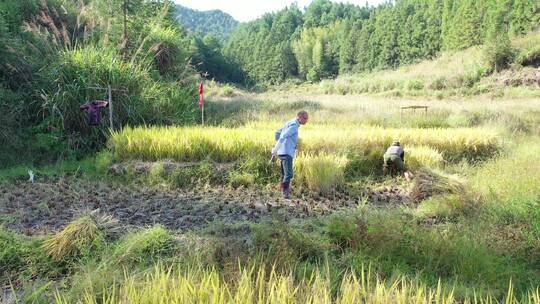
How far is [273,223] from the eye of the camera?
13.9ft

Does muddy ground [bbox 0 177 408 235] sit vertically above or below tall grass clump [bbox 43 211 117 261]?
below

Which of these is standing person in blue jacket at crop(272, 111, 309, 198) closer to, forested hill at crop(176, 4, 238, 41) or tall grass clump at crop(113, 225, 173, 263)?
tall grass clump at crop(113, 225, 173, 263)

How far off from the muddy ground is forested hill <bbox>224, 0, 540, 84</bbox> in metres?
29.4

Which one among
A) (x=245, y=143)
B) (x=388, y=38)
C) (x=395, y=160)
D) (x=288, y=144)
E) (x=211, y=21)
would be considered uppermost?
(x=211, y=21)

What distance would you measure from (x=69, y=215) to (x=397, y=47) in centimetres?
5581

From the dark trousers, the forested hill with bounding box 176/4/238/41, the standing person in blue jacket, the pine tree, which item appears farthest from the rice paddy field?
the forested hill with bounding box 176/4/238/41

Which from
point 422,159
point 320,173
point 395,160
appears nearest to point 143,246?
point 320,173

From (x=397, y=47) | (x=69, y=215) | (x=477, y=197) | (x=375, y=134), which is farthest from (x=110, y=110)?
(x=397, y=47)

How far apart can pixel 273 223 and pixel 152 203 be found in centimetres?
217

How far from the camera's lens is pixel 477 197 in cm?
558

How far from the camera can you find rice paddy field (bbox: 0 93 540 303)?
274cm

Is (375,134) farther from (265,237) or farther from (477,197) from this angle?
(265,237)

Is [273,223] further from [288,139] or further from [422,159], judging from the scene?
[422,159]

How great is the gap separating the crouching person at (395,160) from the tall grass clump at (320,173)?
3.22 ft
